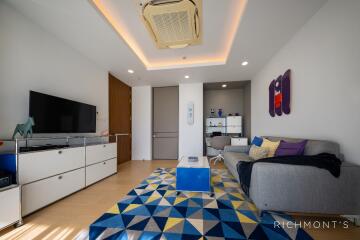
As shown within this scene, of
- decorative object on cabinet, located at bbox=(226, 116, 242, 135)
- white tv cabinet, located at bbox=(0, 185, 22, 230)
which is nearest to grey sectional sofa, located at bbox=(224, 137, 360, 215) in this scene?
white tv cabinet, located at bbox=(0, 185, 22, 230)

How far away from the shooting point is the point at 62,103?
2332mm

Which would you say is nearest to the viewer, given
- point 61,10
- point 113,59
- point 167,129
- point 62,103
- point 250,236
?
point 250,236

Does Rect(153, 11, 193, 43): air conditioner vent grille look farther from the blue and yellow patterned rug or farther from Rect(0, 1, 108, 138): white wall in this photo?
the blue and yellow patterned rug

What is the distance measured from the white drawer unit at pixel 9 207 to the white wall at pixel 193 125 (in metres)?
3.76

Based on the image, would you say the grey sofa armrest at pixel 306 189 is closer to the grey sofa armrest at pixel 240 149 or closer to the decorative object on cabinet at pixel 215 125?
the grey sofa armrest at pixel 240 149

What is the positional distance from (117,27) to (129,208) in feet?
8.75

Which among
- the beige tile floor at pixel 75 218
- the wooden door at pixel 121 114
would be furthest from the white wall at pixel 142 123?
the beige tile floor at pixel 75 218

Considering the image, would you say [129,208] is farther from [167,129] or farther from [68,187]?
[167,129]

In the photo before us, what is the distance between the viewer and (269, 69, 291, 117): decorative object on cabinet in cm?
258

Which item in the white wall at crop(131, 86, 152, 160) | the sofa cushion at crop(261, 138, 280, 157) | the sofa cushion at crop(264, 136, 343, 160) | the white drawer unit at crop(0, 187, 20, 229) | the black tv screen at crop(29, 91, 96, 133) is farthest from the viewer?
the white wall at crop(131, 86, 152, 160)

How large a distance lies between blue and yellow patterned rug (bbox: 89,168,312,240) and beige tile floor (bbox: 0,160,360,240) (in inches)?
5.9

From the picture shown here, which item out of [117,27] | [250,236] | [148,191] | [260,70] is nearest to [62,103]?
[117,27]

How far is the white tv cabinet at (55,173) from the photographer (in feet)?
5.53

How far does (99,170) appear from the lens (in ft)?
9.41
